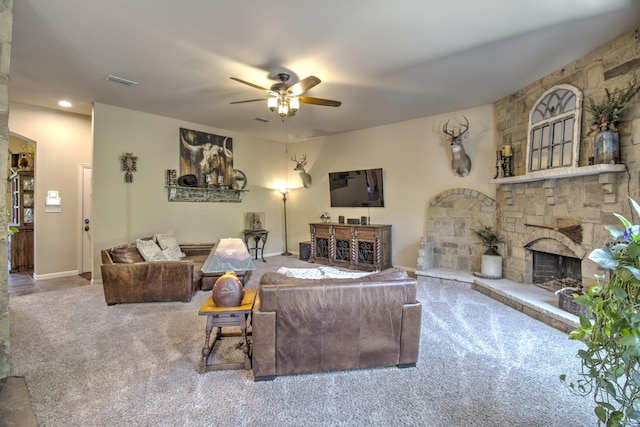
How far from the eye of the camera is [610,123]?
3.00 m

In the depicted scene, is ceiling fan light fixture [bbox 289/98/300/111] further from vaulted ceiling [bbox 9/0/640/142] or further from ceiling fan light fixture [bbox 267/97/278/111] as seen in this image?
vaulted ceiling [bbox 9/0/640/142]

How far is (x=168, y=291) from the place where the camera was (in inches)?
155

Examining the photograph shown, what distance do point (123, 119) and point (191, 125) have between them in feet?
3.89

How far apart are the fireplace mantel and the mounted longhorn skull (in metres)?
0.63

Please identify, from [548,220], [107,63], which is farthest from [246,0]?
[548,220]

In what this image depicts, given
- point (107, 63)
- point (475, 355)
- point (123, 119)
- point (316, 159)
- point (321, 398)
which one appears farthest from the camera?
point (316, 159)

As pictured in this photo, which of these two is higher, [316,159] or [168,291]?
[316,159]

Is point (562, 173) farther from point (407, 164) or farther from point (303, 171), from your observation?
point (303, 171)

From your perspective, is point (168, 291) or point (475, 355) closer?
point (475, 355)

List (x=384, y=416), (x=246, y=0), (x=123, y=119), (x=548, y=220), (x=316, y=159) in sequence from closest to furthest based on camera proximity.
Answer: (x=384, y=416), (x=246, y=0), (x=548, y=220), (x=123, y=119), (x=316, y=159)

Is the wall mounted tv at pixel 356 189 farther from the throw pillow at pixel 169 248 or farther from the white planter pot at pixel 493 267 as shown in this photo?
the throw pillow at pixel 169 248

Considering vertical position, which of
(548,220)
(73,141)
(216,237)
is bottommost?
(216,237)

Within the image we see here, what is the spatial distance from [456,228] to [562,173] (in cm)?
203

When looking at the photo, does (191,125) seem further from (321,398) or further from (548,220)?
(548,220)
